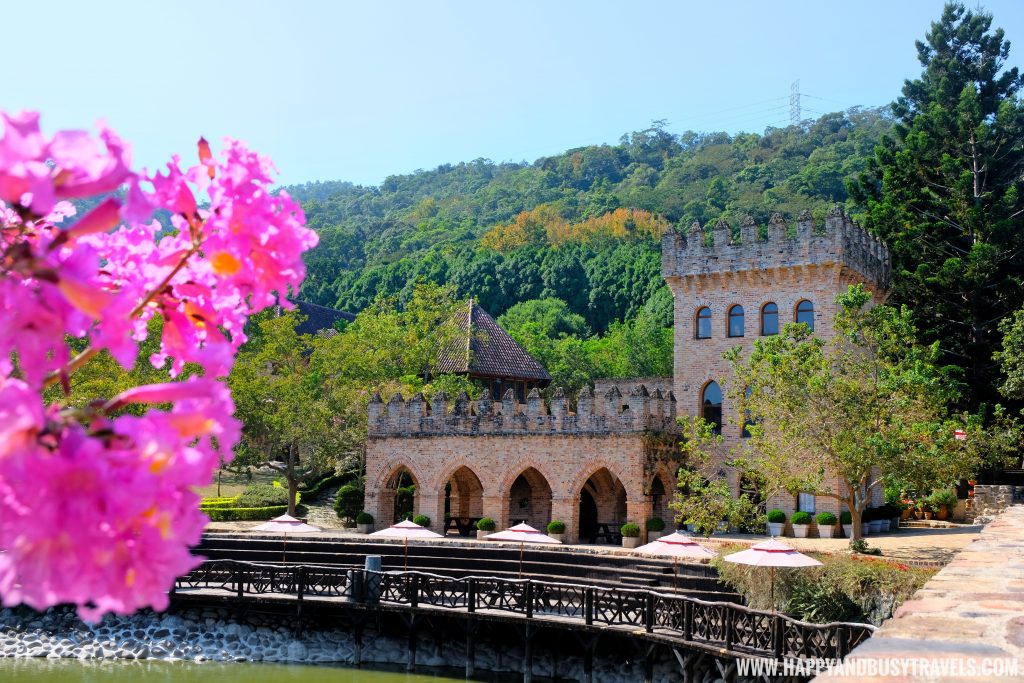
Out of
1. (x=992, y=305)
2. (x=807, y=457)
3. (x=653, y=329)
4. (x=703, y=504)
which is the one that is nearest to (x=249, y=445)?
(x=703, y=504)

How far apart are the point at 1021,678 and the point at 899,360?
2647 centimetres

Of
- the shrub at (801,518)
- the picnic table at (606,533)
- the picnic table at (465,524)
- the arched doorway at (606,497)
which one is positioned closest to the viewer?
the shrub at (801,518)

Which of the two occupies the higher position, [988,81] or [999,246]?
[988,81]

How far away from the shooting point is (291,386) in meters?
38.8

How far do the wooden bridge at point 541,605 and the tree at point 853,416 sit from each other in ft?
18.4

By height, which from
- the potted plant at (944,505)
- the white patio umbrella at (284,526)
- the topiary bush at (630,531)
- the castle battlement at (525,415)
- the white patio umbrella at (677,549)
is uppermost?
the castle battlement at (525,415)

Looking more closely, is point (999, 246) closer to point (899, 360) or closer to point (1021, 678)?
point (899, 360)

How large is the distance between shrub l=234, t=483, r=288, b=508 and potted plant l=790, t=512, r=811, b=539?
19206mm

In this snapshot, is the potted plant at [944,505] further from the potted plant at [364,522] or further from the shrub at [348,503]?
the shrub at [348,503]

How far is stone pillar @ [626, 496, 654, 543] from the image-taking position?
Answer: 3253 centimetres

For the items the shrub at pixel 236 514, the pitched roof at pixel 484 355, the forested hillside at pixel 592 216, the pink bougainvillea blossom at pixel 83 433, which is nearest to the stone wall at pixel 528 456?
the shrub at pixel 236 514

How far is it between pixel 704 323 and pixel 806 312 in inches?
138

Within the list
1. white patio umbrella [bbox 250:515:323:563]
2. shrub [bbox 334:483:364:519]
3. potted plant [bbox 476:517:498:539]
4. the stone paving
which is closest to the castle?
potted plant [bbox 476:517:498:539]

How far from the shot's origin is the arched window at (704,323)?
35125 millimetres
